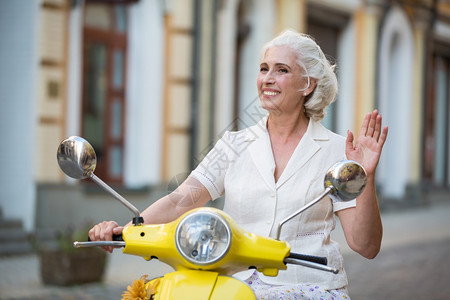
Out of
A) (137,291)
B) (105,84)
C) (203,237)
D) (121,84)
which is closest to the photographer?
(203,237)

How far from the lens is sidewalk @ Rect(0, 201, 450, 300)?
18.3ft

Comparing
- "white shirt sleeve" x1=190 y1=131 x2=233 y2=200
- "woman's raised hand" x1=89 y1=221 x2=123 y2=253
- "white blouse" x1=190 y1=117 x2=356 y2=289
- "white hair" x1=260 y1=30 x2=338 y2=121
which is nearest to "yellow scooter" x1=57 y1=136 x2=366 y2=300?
"woman's raised hand" x1=89 y1=221 x2=123 y2=253

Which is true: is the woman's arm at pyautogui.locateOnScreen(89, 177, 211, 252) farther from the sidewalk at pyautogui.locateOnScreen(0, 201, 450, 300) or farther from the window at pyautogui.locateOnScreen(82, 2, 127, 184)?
the window at pyautogui.locateOnScreen(82, 2, 127, 184)

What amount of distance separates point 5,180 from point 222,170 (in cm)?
634

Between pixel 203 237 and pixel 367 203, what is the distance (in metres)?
0.70

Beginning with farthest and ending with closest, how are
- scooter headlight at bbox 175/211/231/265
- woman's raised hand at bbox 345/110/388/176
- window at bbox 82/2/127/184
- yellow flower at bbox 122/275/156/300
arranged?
window at bbox 82/2/127/184
woman's raised hand at bbox 345/110/388/176
yellow flower at bbox 122/275/156/300
scooter headlight at bbox 175/211/231/265

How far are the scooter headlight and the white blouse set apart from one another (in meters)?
0.52

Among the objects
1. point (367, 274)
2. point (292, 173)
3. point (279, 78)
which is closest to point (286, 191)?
point (292, 173)

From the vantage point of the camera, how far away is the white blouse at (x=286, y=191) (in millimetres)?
2133

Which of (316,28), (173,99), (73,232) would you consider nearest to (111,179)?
(173,99)

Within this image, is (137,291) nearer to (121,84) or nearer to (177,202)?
(177,202)

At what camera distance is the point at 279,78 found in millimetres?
2209

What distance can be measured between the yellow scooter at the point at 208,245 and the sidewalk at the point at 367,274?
2369mm

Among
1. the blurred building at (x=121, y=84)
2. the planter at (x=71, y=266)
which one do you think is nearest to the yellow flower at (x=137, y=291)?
the planter at (x=71, y=266)
